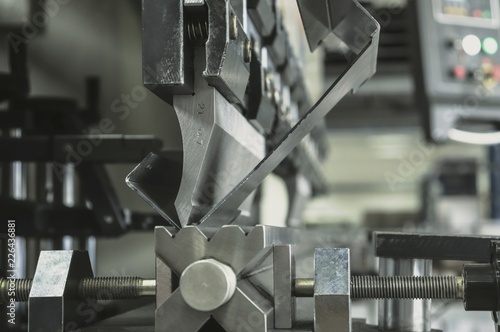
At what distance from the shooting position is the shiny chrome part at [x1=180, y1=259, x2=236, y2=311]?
667 millimetres

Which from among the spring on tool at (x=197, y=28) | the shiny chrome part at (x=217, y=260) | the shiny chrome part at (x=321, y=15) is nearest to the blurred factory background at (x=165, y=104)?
the shiny chrome part at (x=321, y=15)

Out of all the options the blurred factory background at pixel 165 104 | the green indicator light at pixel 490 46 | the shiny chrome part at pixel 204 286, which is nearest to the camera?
the shiny chrome part at pixel 204 286

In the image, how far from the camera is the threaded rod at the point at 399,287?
0.76 m

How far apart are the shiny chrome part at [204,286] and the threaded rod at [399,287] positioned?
120 mm

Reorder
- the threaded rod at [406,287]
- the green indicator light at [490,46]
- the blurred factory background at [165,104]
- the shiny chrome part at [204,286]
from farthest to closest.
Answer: the green indicator light at [490,46] < the blurred factory background at [165,104] < the threaded rod at [406,287] < the shiny chrome part at [204,286]

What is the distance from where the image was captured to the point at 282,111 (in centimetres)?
157

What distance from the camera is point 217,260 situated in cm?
70

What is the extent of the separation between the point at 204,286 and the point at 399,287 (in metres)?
0.26

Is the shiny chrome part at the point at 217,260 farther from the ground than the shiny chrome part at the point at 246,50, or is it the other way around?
the shiny chrome part at the point at 246,50

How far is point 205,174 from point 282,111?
2.42ft

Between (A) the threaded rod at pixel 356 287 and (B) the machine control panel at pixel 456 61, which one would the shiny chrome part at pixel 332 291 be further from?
(B) the machine control panel at pixel 456 61

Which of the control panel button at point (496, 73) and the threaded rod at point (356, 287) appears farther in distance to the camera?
the control panel button at point (496, 73)

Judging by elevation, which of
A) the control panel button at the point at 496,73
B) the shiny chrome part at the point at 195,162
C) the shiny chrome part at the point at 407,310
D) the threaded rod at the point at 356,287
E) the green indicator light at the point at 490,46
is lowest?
the shiny chrome part at the point at 407,310

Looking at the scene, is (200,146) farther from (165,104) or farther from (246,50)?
(165,104)
